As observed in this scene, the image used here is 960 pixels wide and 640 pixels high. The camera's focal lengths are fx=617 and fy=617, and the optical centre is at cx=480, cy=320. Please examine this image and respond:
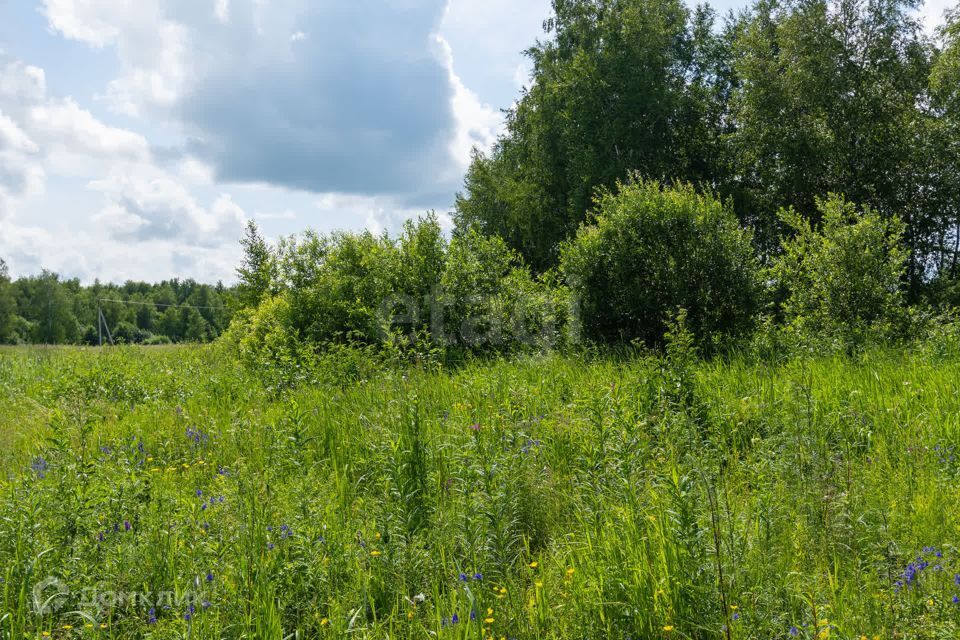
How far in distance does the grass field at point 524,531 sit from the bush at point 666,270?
4.26m

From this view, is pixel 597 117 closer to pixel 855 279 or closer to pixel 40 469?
pixel 855 279

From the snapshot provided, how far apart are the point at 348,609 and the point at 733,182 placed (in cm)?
2377

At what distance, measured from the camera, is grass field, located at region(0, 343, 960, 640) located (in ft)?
9.27

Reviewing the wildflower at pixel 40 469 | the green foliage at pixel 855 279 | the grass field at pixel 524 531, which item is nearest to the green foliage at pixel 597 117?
the green foliage at pixel 855 279

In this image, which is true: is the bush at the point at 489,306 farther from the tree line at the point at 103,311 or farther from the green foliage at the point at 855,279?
the tree line at the point at 103,311

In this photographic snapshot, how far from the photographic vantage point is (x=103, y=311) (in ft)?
218

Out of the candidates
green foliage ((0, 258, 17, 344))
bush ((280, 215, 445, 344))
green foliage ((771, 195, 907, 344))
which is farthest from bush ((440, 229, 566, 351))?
green foliage ((0, 258, 17, 344))

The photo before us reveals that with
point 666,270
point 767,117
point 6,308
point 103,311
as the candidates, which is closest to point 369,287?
point 666,270

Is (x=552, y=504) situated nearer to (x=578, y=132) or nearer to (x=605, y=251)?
(x=605, y=251)

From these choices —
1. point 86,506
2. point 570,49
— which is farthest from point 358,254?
point 570,49

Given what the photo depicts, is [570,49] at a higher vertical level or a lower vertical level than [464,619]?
higher

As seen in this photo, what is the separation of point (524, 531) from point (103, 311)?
74.7 meters

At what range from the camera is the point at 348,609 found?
10.3 feet

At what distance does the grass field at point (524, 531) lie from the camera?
111 inches
